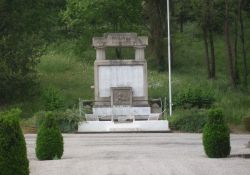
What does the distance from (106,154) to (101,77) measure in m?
24.9

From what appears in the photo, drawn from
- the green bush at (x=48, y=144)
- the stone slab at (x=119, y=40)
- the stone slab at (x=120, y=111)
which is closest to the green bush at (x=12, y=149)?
the green bush at (x=48, y=144)

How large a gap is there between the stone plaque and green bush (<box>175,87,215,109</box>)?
3540 mm

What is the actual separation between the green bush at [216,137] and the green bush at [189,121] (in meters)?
17.0

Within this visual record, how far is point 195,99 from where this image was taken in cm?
4538

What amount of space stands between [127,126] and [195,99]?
269 inches

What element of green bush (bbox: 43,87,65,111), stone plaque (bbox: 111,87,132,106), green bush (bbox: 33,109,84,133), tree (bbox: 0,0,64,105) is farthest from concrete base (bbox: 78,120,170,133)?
tree (bbox: 0,0,64,105)

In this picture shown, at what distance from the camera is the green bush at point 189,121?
129 ft

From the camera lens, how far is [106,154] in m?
23.6

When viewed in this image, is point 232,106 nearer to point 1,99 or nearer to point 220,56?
point 1,99

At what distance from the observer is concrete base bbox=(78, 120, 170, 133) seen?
39.5 m

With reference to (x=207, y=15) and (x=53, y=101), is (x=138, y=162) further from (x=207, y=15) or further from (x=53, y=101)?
(x=207, y=15)

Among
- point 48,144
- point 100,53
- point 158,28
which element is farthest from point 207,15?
point 48,144

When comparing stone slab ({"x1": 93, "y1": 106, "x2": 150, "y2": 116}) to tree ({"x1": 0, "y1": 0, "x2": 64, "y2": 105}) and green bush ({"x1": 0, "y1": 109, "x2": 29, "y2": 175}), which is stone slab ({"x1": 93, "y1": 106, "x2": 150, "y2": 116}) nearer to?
tree ({"x1": 0, "y1": 0, "x2": 64, "y2": 105})

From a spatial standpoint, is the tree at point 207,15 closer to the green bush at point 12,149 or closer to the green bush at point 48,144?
the green bush at point 48,144
